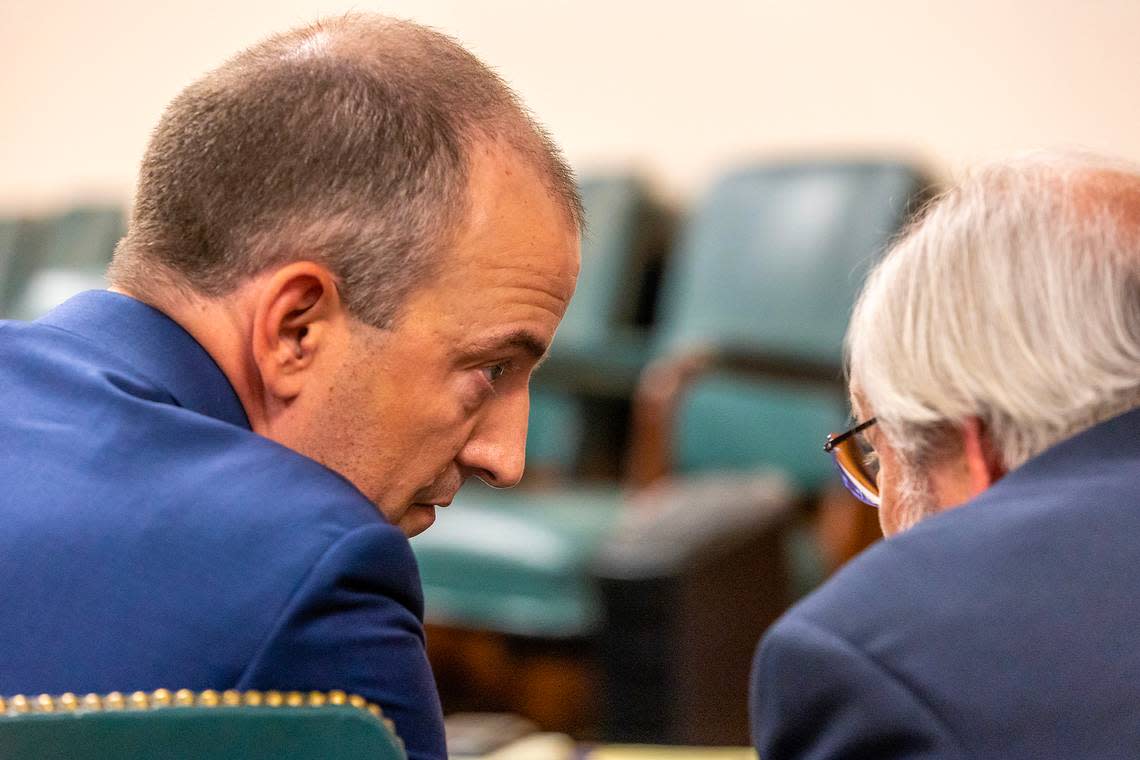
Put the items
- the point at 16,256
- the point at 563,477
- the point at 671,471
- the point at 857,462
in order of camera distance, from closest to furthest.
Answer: the point at 857,462, the point at 671,471, the point at 563,477, the point at 16,256

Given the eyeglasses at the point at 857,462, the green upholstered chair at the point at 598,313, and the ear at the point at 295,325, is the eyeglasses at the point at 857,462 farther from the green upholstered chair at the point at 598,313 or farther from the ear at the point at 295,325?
the green upholstered chair at the point at 598,313

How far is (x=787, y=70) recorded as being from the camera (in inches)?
150

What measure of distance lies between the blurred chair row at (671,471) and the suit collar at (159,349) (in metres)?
1.73

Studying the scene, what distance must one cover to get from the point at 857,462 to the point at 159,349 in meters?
0.57

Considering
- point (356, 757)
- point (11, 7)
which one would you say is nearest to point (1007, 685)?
point (356, 757)

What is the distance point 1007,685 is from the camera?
2.52ft

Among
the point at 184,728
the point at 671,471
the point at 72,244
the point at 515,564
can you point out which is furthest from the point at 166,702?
the point at 72,244

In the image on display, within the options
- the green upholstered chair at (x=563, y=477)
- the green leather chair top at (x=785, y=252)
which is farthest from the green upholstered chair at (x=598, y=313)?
the green leather chair top at (x=785, y=252)

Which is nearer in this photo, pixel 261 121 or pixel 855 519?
pixel 261 121

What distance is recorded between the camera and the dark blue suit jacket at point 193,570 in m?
0.74

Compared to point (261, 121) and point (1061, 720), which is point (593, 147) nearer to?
point (261, 121)

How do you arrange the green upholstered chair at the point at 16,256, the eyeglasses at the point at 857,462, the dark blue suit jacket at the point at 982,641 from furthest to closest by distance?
the green upholstered chair at the point at 16,256
the eyeglasses at the point at 857,462
the dark blue suit jacket at the point at 982,641

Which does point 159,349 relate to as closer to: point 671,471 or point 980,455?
point 980,455

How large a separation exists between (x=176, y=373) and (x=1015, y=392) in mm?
530
